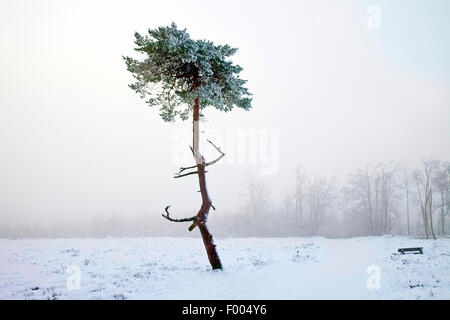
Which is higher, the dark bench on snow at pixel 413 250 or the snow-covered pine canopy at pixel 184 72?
the snow-covered pine canopy at pixel 184 72

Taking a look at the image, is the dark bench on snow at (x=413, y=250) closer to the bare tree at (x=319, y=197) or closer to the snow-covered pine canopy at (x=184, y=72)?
the snow-covered pine canopy at (x=184, y=72)

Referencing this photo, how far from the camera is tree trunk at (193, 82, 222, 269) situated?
11578 mm

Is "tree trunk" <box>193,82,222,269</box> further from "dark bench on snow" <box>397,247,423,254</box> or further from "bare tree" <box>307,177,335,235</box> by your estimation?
"bare tree" <box>307,177,335,235</box>

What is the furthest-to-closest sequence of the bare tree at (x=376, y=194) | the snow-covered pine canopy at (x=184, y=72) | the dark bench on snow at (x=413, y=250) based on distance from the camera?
1. the bare tree at (x=376, y=194)
2. the dark bench on snow at (x=413, y=250)
3. the snow-covered pine canopy at (x=184, y=72)

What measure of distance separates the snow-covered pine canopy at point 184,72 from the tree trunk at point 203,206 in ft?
2.52

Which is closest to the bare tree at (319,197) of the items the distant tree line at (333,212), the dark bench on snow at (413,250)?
the distant tree line at (333,212)

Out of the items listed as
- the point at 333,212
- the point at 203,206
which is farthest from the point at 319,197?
the point at 203,206

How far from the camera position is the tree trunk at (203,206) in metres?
11.6

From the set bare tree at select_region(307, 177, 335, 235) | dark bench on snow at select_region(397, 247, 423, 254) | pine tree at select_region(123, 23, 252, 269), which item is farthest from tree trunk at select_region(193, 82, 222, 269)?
bare tree at select_region(307, 177, 335, 235)

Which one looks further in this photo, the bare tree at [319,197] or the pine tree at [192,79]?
the bare tree at [319,197]

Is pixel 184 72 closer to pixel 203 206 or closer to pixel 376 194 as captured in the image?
pixel 203 206

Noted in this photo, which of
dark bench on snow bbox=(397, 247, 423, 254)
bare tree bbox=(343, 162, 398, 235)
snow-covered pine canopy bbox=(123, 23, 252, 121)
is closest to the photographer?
snow-covered pine canopy bbox=(123, 23, 252, 121)

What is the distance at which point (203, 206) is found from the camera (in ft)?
38.9
